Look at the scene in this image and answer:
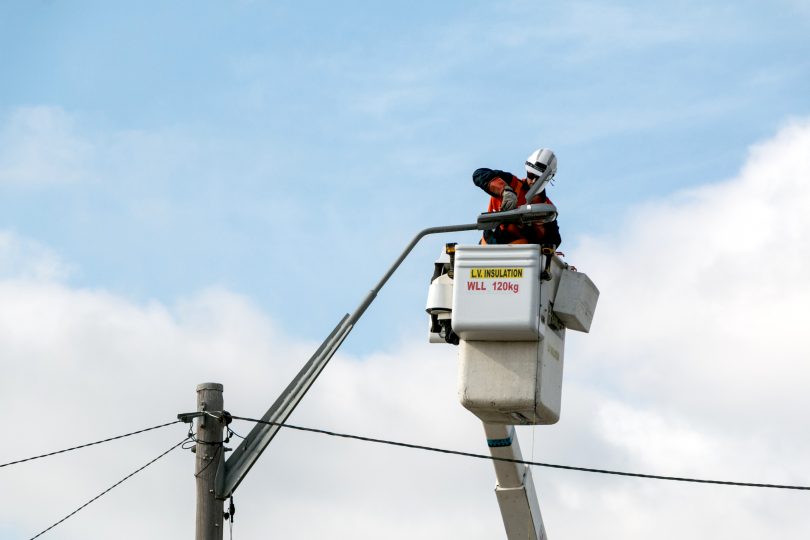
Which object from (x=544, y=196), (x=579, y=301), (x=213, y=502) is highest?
(x=544, y=196)

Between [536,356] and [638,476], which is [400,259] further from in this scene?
[638,476]

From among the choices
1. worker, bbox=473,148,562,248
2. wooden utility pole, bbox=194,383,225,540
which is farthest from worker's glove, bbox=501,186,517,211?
wooden utility pole, bbox=194,383,225,540

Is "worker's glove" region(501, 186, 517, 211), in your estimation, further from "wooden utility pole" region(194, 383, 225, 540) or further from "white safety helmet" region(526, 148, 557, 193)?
"wooden utility pole" region(194, 383, 225, 540)

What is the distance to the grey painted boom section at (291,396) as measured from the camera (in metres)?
12.5

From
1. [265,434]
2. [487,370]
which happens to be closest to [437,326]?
[487,370]

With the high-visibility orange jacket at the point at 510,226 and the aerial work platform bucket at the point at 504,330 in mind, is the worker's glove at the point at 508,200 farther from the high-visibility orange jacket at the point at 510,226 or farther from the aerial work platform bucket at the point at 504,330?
the aerial work platform bucket at the point at 504,330

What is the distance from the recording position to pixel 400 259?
13094 mm

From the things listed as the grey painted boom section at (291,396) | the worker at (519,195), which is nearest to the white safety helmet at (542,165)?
the worker at (519,195)

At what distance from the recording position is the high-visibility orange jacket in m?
14.1

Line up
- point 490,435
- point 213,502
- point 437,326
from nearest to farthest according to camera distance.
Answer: point 213,502 < point 437,326 < point 490,435

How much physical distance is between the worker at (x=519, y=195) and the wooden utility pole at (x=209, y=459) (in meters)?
3.08

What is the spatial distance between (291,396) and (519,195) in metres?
3.25

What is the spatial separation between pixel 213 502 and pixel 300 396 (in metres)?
1.12

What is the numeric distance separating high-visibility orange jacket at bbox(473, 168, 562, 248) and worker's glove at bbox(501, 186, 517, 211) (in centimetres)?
12
